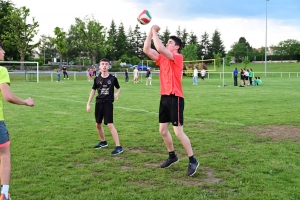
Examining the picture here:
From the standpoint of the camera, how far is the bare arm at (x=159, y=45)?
4985mm

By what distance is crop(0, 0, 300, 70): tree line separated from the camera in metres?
56.6

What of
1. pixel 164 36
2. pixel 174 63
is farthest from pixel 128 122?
pixel 164 36

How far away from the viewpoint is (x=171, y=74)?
17.7 ft

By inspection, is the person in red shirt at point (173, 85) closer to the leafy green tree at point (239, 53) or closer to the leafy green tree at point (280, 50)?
the leafy green tree at point (280, 50)

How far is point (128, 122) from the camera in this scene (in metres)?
10.4

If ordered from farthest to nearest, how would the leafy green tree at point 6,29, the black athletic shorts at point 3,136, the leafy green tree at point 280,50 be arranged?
1. the leafy green tree at point 280,50
2. the leafy green tree at point 6,29
3. the black athletic shorts at point 3,136

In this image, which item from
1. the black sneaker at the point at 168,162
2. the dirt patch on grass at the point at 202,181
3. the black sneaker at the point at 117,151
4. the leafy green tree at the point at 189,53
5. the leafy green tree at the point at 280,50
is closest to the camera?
the dirt patch on grass at the point at 202,181

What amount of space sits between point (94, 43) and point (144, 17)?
196 feet

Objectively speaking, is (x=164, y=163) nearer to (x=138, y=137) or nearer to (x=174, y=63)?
(x=174, y=63)

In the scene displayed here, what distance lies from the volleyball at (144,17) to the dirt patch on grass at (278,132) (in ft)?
14.1

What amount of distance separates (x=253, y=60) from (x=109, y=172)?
117828 millimetres

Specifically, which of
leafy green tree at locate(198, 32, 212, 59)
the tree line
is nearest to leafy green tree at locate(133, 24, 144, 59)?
the tree line

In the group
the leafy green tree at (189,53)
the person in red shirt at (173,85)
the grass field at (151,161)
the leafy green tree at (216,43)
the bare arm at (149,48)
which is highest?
the leafy green tree at (216,43)

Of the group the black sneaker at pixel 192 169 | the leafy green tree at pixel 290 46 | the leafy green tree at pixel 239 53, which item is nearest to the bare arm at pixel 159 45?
the black sneaker at pixel 192 169
